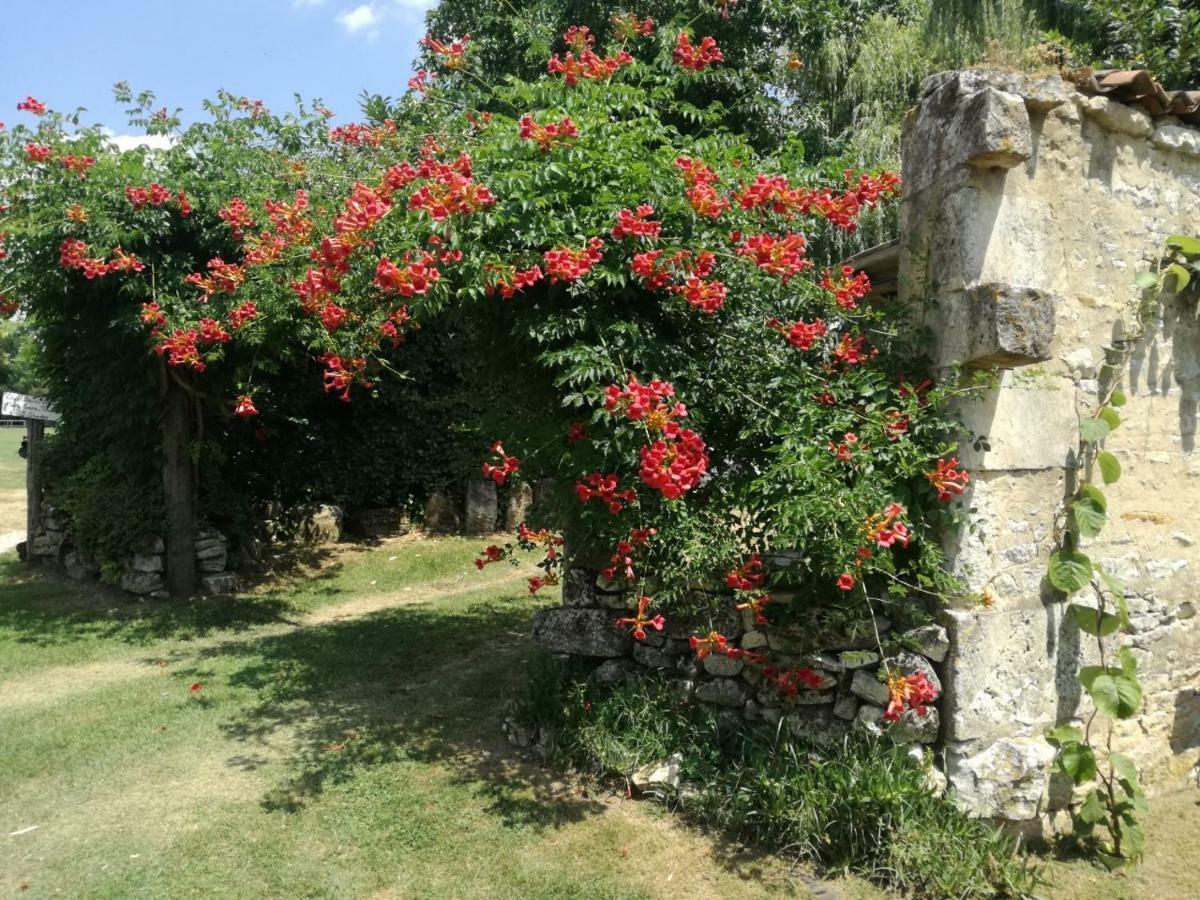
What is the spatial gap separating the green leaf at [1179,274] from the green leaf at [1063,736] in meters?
2.22

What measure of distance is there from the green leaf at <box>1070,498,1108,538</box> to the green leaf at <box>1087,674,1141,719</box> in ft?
2.10

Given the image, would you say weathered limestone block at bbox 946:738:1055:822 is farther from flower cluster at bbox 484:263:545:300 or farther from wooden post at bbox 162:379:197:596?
wooden post at bbox 162:379:197:596

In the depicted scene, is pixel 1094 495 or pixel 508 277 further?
pixel 1094 495

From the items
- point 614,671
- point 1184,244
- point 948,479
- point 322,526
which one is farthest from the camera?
point 322,526

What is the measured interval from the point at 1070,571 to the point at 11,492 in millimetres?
19845

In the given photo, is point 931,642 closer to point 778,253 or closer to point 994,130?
point 778,253

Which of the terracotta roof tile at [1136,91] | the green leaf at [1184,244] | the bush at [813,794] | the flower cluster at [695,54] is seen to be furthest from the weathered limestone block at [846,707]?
the flower cluster at [695,54]

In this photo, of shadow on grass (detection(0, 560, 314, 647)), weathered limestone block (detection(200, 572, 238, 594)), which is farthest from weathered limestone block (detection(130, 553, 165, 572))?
weathered limestone block (detection(200, 572, 238, 594))

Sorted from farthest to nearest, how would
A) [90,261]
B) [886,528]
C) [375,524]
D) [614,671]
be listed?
[375,524]
[90,261]
[614,671]
[886,528]

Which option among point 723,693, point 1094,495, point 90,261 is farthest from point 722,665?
point 90,261

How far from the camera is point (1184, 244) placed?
4.22 m

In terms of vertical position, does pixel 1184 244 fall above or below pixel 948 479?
above

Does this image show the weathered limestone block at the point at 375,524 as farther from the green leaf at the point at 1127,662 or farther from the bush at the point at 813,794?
the green leaf at the point at 1127,662

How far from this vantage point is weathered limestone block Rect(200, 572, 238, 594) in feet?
29.9
